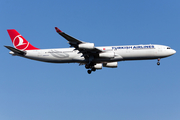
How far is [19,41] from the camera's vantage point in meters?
55.8

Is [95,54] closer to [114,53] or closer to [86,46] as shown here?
[114,53]

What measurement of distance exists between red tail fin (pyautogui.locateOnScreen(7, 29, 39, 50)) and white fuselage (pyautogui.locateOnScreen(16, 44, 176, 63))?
2.66 meters

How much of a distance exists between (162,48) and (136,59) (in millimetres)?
5092

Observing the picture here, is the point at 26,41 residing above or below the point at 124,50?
above

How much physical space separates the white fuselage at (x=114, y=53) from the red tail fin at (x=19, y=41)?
266 centimetres

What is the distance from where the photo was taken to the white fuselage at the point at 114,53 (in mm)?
49500

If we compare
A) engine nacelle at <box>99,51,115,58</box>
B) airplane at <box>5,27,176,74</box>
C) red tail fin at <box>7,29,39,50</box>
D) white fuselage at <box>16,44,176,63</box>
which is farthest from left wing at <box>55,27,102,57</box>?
red tail fin at <box>7,29,39,50</box>

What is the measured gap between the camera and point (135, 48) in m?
49.8

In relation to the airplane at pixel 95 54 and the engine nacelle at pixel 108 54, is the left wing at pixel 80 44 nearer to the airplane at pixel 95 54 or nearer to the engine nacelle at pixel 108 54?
the airplane at pixel 95 54

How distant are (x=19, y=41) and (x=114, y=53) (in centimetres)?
1930

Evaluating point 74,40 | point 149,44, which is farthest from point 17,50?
point 149,44

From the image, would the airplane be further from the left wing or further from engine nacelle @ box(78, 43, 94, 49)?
engine nacelle @ box(78, 43, 94, 49)

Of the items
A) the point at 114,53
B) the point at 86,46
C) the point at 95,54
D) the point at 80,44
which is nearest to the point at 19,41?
the point at 80,44

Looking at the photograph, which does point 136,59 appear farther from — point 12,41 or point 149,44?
point 12,41
